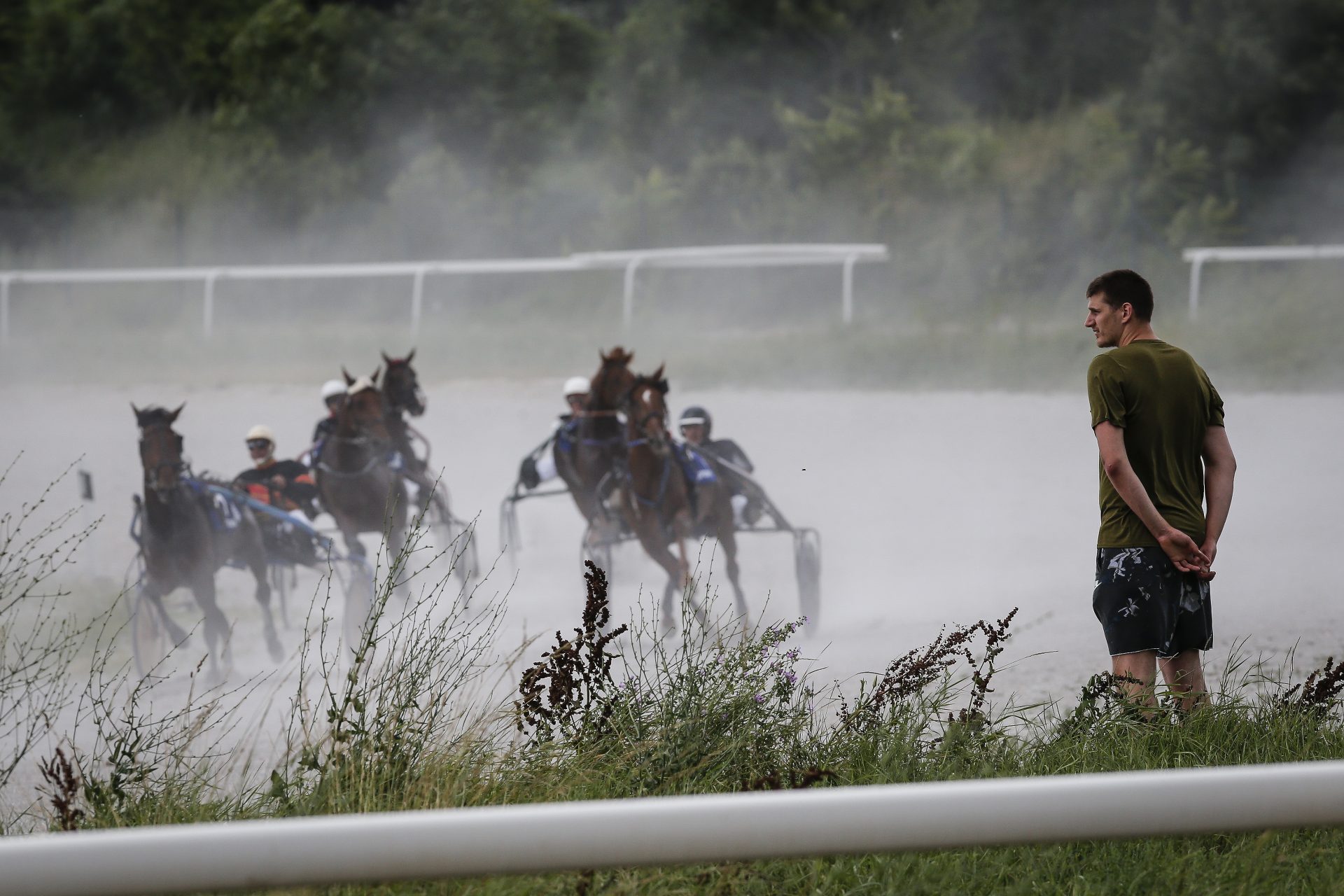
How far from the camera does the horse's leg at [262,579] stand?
9.23 metres

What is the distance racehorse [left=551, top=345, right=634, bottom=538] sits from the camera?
952 cm

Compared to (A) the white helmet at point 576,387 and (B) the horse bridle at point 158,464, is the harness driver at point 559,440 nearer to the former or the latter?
(A) the white helmet at point 576,387

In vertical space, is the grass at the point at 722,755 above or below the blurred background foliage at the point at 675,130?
below

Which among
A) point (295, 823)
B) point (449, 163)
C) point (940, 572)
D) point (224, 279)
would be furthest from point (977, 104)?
point (295, 823)

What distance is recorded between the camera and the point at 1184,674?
388cm

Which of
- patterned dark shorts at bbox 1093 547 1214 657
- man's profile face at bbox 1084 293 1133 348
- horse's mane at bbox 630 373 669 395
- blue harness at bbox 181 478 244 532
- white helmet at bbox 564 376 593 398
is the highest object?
white helmet at bbox 564 376 593 398

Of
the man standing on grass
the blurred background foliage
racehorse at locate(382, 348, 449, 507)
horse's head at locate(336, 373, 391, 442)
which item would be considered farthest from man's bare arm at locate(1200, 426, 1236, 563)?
the blurred background foliage

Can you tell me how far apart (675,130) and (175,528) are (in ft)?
65.4

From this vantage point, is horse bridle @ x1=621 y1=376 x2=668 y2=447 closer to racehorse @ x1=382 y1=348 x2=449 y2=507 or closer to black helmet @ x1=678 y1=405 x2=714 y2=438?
black helmet @ x1=678 y1=405 x2=714 y2=438

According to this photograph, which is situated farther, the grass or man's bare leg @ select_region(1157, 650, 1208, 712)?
man's bare leg @ select_region(1157, 650, 1208, 712)

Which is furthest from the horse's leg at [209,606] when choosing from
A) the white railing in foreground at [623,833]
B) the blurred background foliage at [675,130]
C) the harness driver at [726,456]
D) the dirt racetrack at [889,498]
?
the blurred background foliage at [675,130]

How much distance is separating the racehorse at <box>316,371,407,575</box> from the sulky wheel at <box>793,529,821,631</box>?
2883 millimetres

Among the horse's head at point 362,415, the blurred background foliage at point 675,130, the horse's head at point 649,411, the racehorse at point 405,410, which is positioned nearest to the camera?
the horse's head at point 649,411

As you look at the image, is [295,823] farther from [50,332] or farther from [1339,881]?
[50,332]
